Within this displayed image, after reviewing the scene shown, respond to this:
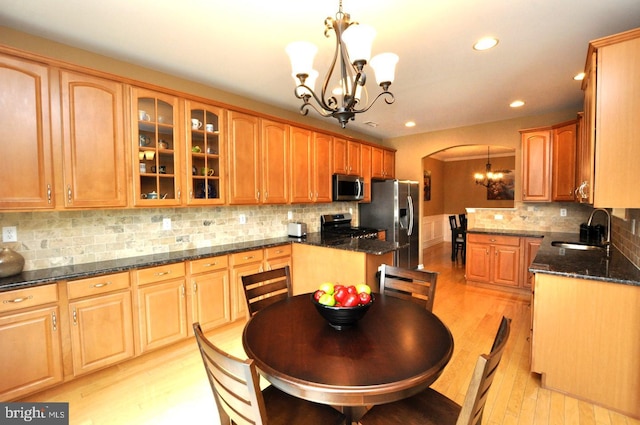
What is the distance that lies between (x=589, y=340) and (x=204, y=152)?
351 cm

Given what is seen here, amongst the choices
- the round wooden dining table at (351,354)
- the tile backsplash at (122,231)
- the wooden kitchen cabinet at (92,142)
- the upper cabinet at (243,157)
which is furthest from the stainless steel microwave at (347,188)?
the round wooden dining table at (351,354)

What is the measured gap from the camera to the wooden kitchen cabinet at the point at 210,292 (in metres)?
2.78

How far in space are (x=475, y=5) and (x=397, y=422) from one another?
2.35 meters

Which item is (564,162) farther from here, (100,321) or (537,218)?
(100,321)

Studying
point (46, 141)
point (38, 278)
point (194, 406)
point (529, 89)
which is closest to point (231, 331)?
point (194, 406)

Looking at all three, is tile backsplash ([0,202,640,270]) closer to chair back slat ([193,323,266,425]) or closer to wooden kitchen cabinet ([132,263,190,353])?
wooden kitchen cabinet ([132,263,190,353])

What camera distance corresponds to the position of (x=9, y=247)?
2158 mm

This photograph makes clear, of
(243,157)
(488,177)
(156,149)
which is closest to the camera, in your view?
(156,149)

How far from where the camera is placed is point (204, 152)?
299 centimetres

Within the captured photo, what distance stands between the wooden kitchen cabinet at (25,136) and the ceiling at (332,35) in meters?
0.38

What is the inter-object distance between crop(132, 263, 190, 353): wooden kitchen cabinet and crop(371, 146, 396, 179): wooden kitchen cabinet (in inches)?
143

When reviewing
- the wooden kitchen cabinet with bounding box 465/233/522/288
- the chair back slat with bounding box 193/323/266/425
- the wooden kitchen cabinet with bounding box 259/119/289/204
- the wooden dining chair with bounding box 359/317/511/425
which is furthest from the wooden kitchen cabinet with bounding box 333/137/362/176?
the chair back slat with bounding box 193/323/266/425

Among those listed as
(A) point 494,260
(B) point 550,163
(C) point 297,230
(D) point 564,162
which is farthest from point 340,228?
(D) point 564,162

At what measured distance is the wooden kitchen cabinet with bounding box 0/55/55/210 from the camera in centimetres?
193
